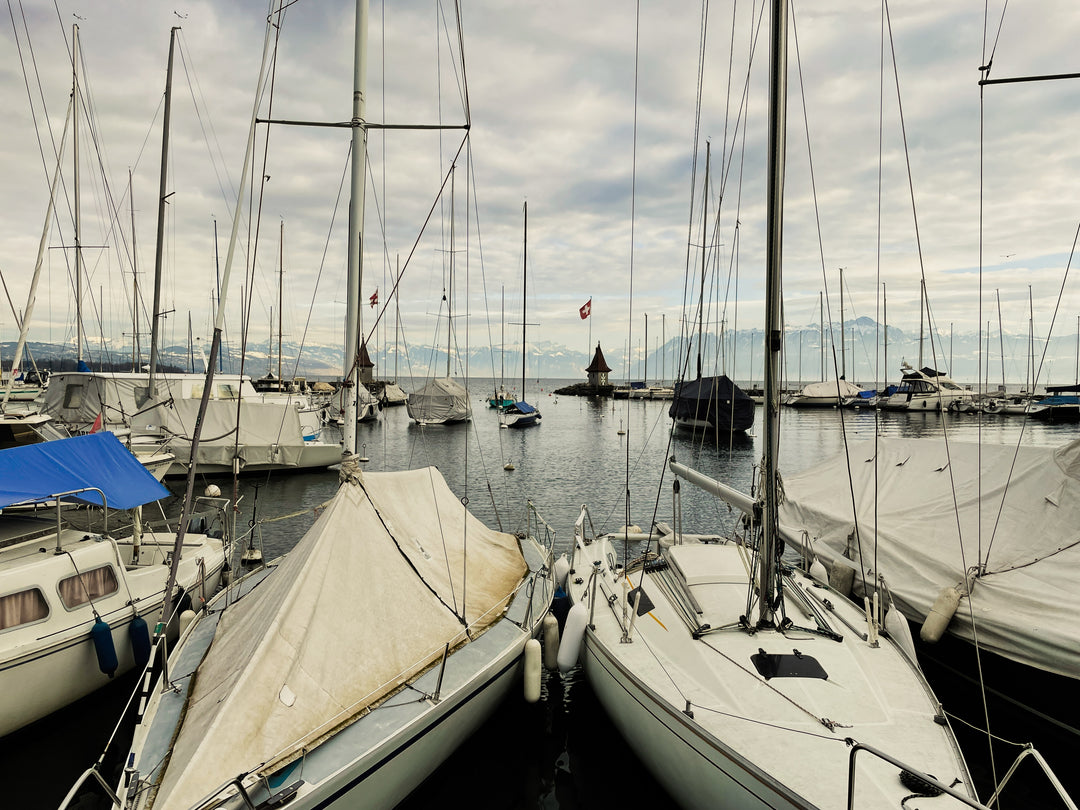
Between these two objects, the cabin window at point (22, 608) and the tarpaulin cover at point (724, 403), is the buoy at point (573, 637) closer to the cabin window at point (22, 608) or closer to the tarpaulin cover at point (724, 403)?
the cabin window at point (22, 608)

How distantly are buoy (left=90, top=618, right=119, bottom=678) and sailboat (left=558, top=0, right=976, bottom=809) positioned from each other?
22.7 feet

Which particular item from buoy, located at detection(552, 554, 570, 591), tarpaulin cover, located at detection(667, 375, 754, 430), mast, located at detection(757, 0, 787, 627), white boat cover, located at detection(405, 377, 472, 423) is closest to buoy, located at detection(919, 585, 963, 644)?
mast, located at detection(757, 0, 787, 627)

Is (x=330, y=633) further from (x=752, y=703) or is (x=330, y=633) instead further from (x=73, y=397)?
(x=73, y=397)

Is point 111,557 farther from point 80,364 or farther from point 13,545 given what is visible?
point 80,364

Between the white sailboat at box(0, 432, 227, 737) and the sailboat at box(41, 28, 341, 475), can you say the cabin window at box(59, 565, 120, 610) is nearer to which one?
the white sailboat at box(0, 432, 227, 737)

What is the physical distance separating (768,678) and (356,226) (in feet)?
27.9

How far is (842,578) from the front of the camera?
11.6m

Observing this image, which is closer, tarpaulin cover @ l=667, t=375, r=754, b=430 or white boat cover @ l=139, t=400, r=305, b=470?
white boat cover @ l=139, t=400, r=305, b=470

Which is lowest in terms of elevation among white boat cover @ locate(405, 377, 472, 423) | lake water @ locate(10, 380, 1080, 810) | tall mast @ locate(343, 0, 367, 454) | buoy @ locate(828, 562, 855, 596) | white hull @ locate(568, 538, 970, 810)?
lake water @ locate(10, 380, 1080, 810)

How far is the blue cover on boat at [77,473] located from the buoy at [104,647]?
190 centimetres

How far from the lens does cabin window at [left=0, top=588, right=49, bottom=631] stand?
7.79 m

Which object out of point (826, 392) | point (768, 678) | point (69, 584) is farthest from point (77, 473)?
point (826, 392)

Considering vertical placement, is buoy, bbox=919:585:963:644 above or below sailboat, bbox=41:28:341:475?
below

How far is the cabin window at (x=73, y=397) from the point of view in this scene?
93.6ft
